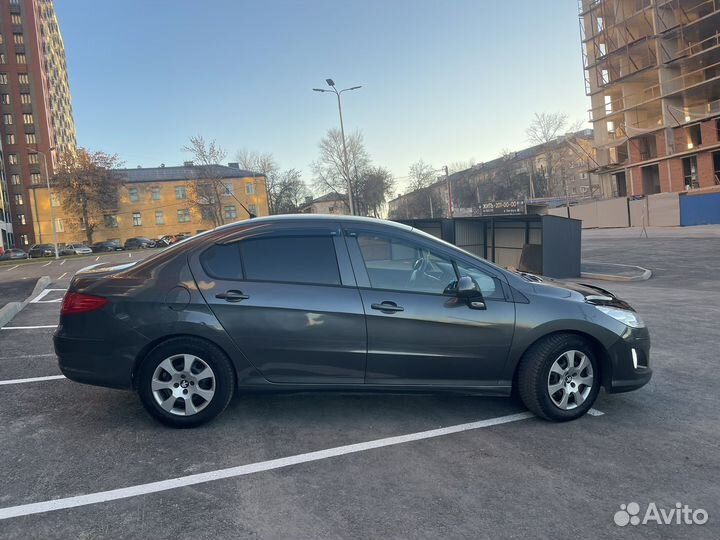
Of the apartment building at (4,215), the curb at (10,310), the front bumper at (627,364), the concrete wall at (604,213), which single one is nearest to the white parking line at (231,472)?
the front bumper at (627,364)

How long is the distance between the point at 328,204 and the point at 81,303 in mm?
75976

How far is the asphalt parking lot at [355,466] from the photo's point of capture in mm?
2787

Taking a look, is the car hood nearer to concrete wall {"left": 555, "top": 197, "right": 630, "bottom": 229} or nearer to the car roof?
the car roof

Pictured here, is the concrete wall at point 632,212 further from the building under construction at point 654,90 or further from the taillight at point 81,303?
A: the taillight at point 81,303

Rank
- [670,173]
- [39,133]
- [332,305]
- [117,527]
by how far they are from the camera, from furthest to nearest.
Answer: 1. [39,133]
2. [670,173]
3. [332,305]
4. [117,527]

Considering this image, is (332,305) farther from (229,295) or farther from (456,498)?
(456,498)

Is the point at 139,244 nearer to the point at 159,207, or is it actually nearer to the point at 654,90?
the point at 159,207

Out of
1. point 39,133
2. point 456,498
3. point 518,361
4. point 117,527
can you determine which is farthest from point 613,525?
point 39,133

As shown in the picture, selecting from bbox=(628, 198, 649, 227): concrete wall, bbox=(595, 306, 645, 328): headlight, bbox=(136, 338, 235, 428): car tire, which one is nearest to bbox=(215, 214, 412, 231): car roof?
bbox=(136, 338, 235, 428): car tire

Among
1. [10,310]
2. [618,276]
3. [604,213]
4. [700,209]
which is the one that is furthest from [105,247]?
[618,276]

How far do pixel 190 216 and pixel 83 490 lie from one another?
7158cm

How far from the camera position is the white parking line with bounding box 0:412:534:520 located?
9.66 feet

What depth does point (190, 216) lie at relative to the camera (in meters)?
71.1

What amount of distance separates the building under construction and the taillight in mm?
45399
